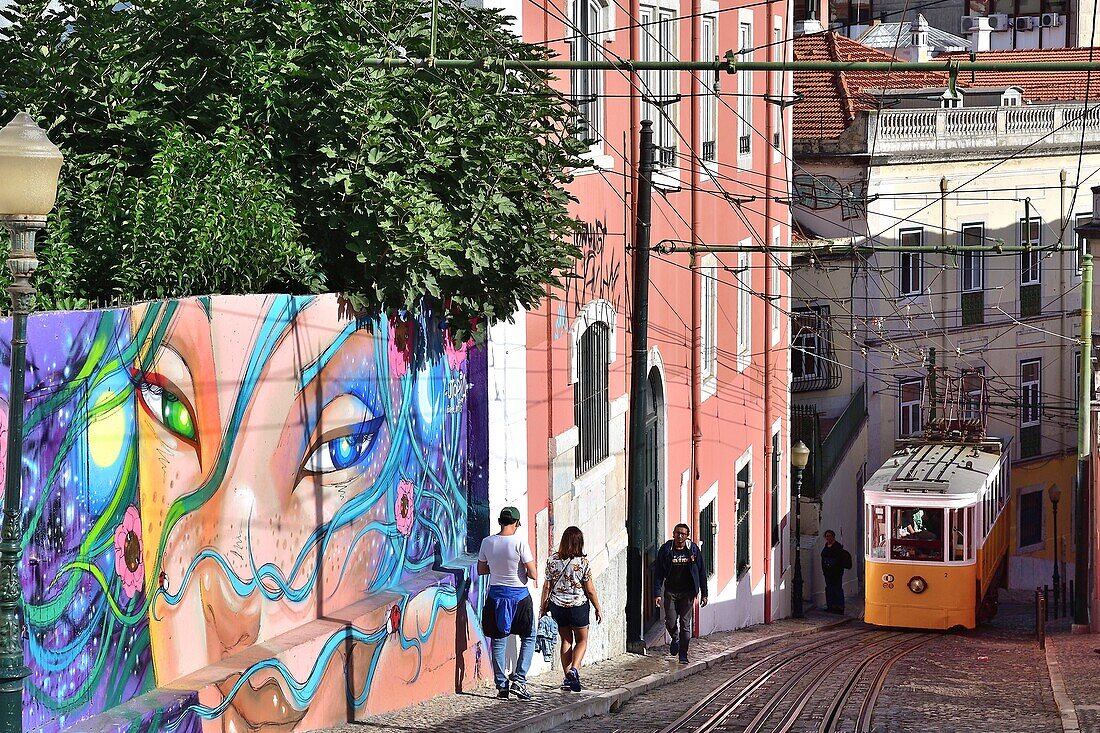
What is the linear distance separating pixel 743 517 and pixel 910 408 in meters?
14.8

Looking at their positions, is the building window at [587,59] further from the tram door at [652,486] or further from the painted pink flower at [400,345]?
the painted pink flower at [400,345]

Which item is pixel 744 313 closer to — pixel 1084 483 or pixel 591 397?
pixel 1084 483

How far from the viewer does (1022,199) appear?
40.9m

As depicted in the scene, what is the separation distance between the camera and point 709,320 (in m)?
25.1

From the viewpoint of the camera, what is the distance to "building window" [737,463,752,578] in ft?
90.3

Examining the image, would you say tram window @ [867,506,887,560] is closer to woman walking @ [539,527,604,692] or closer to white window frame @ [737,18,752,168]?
white window frame @ [737,18,752,168]

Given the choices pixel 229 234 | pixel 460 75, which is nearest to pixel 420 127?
pixel 460 75

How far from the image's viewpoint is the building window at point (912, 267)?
3994cm

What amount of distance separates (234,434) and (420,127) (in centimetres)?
324

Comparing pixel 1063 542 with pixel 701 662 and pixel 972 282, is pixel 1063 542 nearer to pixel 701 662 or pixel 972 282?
pixel 972 282

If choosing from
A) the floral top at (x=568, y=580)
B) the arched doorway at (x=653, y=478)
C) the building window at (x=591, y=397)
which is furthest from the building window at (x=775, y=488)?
the floral top at (x=568, y=580)

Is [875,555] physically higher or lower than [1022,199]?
lower

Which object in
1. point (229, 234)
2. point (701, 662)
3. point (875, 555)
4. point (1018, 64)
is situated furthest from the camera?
point (875, 555)

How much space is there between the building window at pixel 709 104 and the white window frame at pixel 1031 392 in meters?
21.1
